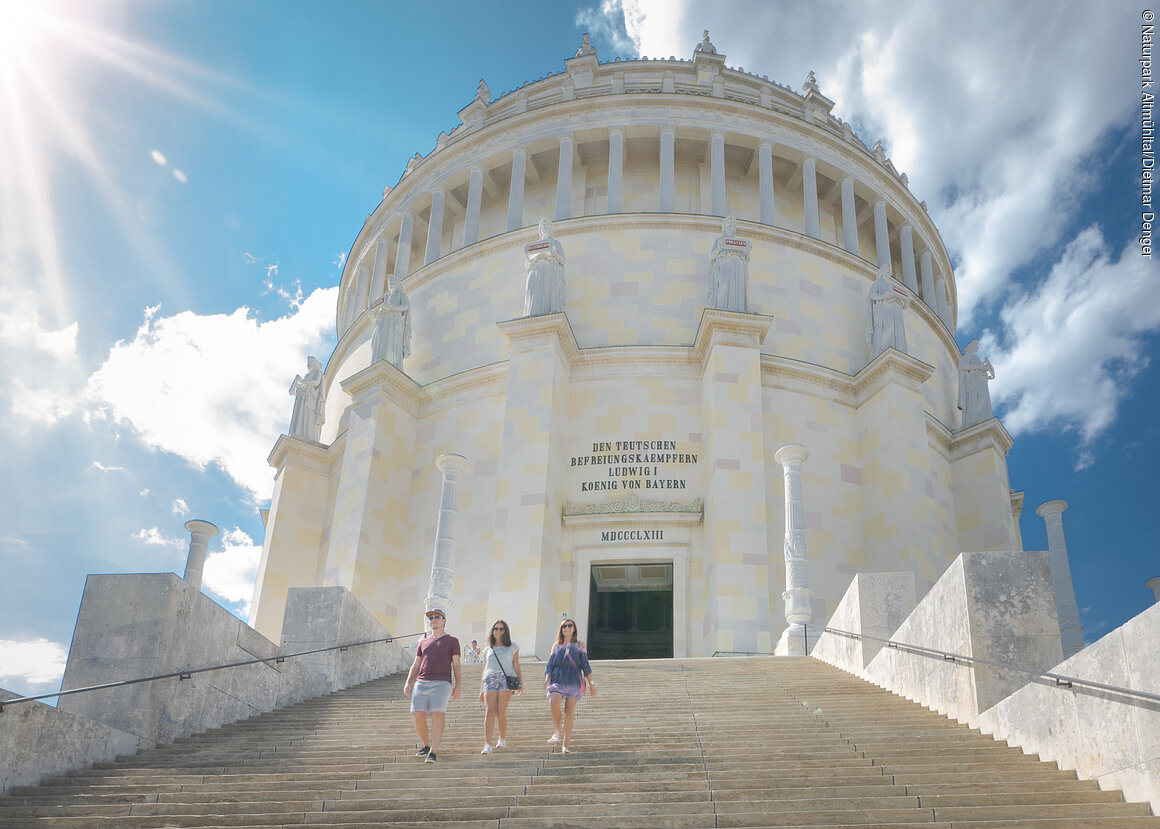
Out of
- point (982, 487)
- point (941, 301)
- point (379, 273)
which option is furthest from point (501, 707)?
point (941, 301)

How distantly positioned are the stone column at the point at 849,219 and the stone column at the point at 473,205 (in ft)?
41.6

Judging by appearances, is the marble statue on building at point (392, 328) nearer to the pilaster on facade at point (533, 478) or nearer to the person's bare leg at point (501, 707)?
the pilaster on facade at point (533, 478)

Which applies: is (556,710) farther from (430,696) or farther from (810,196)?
(810,196)

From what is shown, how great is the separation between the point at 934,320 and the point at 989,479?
22.8ft

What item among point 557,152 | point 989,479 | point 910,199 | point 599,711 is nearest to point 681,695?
point 599,711

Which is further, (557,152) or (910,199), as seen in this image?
(910,199)

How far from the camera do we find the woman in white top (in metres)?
10.4

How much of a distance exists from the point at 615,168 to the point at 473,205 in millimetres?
5289

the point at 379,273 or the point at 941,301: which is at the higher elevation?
the point at 941,301

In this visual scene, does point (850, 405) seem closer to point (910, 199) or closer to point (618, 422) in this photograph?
point (618, 422)

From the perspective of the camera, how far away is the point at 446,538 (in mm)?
21625

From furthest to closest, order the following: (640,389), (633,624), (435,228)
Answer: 1. (435,228)
2. (633,624)
3. (640,389)

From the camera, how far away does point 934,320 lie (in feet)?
120

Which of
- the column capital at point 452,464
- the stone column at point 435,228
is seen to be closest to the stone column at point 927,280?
the stone column at point 435,228
